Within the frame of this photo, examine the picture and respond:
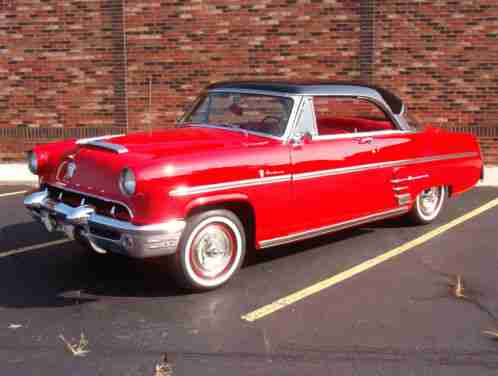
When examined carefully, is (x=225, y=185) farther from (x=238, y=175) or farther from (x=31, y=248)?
(x=31, y=248)

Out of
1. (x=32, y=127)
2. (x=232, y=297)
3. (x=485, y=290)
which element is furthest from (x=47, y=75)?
(x=485, y=290)

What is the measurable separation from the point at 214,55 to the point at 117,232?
753cm

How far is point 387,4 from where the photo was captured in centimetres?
1102

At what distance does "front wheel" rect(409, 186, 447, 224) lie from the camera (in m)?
6.94

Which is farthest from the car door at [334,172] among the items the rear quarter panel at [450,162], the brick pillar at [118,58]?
the brick pillar at [118,58]

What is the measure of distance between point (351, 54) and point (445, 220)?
4.79 metres

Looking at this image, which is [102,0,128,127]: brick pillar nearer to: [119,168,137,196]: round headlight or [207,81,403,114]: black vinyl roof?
[207,81,403,114]: black vinyl roof

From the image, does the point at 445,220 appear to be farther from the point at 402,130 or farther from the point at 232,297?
the point at 232,297

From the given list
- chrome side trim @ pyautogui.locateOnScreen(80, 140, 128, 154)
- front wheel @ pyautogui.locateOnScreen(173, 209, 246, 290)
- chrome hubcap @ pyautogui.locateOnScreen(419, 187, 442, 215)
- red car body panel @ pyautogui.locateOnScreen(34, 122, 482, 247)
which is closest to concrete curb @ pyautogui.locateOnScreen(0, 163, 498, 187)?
chrome hubcap @ pyautogui.locateOnScreen(419, 187, 442, 215)

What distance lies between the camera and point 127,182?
4387mm

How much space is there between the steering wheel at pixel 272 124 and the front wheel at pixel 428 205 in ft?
7.41

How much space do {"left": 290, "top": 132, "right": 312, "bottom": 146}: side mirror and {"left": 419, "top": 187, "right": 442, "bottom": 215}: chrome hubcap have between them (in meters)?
2.22

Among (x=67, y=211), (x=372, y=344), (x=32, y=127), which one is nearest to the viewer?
(x=372, y=344)

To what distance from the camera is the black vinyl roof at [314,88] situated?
5.60m
